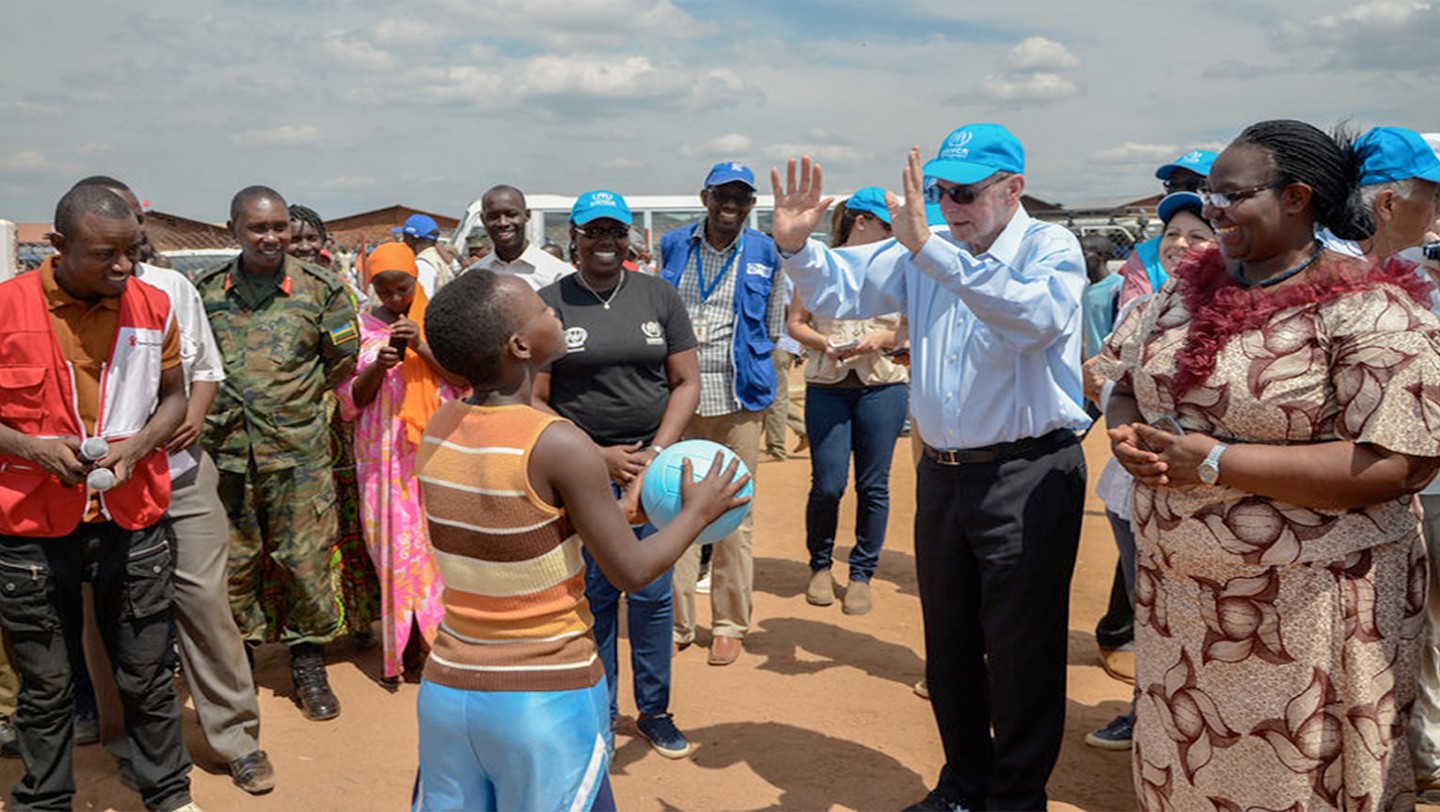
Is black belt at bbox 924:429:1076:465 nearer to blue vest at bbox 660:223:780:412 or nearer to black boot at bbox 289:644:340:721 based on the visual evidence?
blue vest at bbox 660:223:780:412

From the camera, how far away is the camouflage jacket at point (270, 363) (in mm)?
4523

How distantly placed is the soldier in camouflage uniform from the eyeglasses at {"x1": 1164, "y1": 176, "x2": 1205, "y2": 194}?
12.0ft

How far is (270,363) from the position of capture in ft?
14.9

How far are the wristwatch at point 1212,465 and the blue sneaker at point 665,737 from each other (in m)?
2.60

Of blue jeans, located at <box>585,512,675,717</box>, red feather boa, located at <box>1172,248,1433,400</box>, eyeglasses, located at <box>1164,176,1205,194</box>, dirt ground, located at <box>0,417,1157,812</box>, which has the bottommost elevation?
dirt ground, located at <box>0,417,1157,812</box>

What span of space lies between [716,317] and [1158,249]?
2149 millimetres

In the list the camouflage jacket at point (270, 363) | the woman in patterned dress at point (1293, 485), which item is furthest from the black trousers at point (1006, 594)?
the camouflage jacket at point (270, 363)

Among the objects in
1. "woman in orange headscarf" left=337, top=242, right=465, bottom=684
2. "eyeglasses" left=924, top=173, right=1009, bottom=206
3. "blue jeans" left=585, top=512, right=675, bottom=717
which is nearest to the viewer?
"eyeglasses" left=924, top=173, right=1009, bottom=206

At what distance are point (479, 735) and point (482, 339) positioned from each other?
2.83ft

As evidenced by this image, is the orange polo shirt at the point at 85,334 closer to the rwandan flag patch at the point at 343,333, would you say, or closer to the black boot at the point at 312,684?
the rwandan flag patch at the point at 343,333

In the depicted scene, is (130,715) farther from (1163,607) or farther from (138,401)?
A: (1163,607)

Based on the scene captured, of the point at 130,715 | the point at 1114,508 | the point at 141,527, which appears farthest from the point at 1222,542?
the point at 130,715

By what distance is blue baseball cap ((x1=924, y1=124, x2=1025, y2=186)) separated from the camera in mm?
3230

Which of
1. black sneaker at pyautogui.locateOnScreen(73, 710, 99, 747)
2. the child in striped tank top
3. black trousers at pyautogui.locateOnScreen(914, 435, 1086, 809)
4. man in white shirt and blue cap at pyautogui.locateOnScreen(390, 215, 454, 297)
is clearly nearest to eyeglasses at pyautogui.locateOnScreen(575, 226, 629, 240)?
black trousers at pyautogui.locateOnScreen(914, 435, 1086, 809)
